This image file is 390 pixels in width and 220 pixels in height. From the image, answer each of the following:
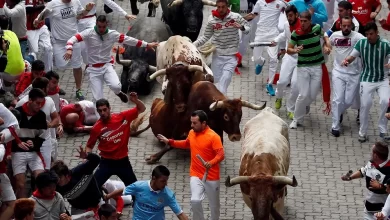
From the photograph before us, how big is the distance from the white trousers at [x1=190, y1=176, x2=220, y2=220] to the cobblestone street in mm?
818

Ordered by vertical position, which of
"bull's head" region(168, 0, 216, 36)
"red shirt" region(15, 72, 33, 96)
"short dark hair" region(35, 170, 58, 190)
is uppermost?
"short dark hair" region(35, 170, 58, 190)

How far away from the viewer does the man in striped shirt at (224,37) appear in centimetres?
1995

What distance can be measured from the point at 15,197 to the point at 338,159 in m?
5.98

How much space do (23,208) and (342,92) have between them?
8231 mm

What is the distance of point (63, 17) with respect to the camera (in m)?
20.9

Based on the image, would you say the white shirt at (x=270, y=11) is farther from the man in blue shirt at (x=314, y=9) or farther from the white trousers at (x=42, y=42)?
the white trousers at (x=42, y=42)

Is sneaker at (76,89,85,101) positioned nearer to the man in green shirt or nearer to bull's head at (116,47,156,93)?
bull's head at (116,47,156,93)

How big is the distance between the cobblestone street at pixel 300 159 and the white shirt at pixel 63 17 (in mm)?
1202

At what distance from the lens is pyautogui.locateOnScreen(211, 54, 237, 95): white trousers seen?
66.6 feet

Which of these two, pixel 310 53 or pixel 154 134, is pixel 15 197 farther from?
pixel 310 53

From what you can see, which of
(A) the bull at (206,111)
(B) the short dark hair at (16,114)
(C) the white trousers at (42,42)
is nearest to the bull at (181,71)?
(A) the bull at (206,111)

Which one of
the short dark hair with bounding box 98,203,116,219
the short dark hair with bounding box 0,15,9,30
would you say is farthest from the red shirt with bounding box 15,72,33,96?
the short dark hair with bounding box 98,203,116,219

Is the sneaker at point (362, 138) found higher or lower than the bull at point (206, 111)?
lower

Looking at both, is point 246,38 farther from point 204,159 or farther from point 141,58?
point 204,159
